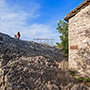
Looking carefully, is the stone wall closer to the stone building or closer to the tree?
the stone building

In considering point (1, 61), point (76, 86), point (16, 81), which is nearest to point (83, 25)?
point (76, 86)

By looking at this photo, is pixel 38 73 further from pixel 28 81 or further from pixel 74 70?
pixel 74 70

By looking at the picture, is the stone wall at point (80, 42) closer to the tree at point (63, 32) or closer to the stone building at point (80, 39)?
the stone building at point (80, 39)

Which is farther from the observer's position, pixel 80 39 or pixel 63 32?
pixel 63 32

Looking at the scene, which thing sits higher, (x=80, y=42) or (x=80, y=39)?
(x=80, y=39)

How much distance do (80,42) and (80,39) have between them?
0.15 metres

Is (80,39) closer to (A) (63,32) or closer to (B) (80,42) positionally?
(B) (80,42)

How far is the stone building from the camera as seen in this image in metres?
3.76

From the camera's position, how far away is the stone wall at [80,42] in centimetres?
375

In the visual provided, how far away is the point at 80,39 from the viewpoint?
4008mm

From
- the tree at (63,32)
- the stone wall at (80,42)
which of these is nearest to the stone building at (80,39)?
the stone wall at (80,42)

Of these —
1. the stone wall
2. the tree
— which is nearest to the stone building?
the stone wall

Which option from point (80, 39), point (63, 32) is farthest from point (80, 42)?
point (63, 32)

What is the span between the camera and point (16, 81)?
107 inches
